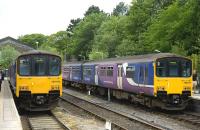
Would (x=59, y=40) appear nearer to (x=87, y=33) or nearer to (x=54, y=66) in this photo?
(x=87, y=33)

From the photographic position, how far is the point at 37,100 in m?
22.6

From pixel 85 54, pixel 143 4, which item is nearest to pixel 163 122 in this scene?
pixel 143 4

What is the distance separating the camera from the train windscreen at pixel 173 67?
23.0 meters

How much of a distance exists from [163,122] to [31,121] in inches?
A: 214

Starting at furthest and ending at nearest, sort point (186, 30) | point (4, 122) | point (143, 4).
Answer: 1. point (143, 4)
2. point (186, 30)
3. point (4, 122)

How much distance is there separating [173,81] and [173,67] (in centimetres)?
71

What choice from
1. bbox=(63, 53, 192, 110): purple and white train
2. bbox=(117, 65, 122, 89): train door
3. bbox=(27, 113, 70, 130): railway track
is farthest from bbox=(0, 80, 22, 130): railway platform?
bbox=(117, 65, 122, 89): train door

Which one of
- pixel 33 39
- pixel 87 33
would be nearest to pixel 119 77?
pixel 87 33

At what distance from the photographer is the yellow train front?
22391 millimetres

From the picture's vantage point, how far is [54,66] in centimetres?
2314

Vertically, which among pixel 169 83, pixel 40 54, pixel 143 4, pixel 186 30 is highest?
pixel 143 4

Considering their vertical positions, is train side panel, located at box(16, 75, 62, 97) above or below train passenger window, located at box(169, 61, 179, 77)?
below

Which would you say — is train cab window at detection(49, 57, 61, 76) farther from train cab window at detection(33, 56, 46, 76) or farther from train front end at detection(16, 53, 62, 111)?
train cab window at detection(33, 56, 46, 76)

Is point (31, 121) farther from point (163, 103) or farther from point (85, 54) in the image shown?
point (85, 54)
